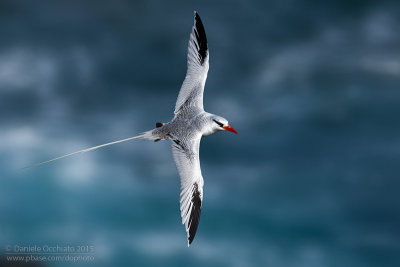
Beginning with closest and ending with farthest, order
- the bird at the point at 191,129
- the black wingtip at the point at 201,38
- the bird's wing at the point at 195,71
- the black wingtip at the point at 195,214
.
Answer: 1. the black wingtip at the point at 195,214
2. the bird at the point at 191,129
3. the bird's wing at the point at 195,71
4. the black wingtip at the point at 201,38

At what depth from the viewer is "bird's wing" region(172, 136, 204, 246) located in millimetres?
14148

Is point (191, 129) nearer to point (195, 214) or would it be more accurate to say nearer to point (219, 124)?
point (219, 124)

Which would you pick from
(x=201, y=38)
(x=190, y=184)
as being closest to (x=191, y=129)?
(x=190, y=184)

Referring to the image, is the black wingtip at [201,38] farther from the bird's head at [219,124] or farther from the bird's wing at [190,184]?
the bird's wing at [190,184]

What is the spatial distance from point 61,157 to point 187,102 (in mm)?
5302

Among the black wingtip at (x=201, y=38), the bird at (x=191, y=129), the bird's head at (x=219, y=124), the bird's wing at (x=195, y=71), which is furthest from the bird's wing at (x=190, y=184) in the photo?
the black wingtip at (x=201, y=38)

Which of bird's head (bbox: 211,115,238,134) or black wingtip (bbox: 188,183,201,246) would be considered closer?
black wingtip (bbox: 188,183,201,246)

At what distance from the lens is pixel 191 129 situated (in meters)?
15.1

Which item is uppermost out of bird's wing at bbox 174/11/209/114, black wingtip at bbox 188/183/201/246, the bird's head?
bird's wing at bbox 174/11/209/114


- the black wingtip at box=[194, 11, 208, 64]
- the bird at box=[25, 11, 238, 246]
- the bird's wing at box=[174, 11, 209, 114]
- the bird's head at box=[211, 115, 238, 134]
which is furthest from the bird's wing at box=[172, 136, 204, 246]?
the black wingtip at box=[194, 11, 208, 64]

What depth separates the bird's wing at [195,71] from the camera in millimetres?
16422

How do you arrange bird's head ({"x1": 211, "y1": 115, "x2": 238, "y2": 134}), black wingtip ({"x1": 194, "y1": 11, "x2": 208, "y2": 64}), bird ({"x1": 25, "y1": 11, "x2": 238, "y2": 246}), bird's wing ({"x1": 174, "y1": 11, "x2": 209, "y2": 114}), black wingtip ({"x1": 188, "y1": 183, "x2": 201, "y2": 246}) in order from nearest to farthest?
black wingtip ({"x1": 188, "y1": 183, "x2": 201, "y2": 246}) < bird ({"x1": 25, "y1": 11, "x2": 238, "y2": 246}) < bird's head ({"x1": 211, "y1": 115, "x2": 238, "y2": 134}) < bird's wing ({"x1": 174, "y1": 11, "x2": 209, "y2": 114}) < black wingtip ({"x1": 194, "y1": 11, "x2": 208, "y2": 64})

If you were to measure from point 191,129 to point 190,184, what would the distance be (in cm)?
207

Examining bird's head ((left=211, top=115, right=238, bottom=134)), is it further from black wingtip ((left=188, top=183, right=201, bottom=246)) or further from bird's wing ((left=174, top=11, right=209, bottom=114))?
black wingtip ((left=188, top=183, right=201, bottom=246))
